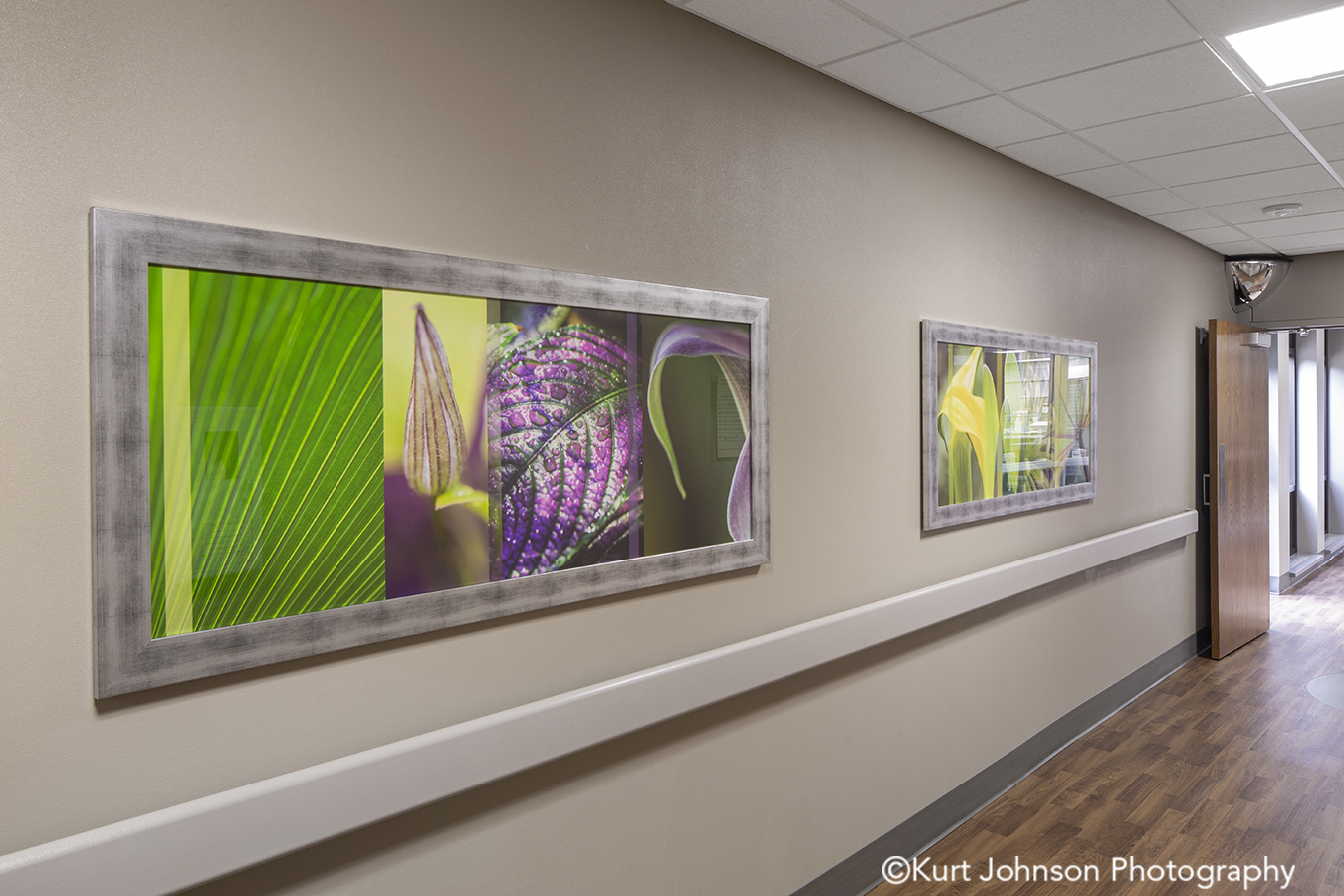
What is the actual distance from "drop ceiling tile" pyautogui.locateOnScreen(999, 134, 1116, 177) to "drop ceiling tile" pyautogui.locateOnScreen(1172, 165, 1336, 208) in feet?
2.11

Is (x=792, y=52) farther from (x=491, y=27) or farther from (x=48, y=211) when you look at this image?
Answer: (x=48, y=211)

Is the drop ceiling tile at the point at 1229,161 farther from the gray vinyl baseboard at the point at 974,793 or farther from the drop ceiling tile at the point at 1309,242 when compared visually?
the gray vinyl baseboard at the point at 974,793

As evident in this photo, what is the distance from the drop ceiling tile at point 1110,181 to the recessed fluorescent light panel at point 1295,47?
904mm

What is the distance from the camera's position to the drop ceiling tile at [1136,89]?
7.32 ft

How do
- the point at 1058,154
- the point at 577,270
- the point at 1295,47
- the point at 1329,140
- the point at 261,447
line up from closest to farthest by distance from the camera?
the point at 261,447
the point at 577,270
the point at 1295,47
the point at 1329,140
the point at 1058,154

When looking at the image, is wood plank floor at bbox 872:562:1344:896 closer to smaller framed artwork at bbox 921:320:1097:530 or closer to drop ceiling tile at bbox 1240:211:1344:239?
smaller framed artwork at bbox 921:320:1097:530

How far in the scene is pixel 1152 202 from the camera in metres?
3.79

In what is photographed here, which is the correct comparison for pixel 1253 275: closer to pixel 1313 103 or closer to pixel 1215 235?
pixel 1215 235

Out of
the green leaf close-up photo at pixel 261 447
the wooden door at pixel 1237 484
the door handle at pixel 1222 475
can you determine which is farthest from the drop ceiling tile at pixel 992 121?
the door handle at pixel 1222 475

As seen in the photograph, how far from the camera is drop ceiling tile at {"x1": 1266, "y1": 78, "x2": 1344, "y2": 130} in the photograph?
240 cm

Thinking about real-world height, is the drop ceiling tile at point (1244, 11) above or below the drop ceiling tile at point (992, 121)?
below

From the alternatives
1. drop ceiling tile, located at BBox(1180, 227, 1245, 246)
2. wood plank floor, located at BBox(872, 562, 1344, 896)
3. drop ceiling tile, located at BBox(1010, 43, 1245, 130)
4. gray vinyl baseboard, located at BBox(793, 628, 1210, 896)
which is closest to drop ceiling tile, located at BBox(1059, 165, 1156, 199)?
drop ceiling tile, located at BBox(1010, 43, 1245, 130)

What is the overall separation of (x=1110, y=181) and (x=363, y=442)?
324cm

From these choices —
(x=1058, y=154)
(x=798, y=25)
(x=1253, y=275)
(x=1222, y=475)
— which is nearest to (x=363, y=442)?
(x=798, y=25)
